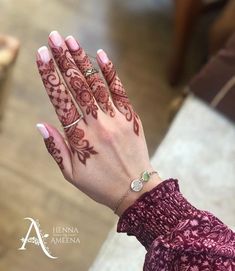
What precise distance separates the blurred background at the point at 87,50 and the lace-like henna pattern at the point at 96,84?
1.11 ft

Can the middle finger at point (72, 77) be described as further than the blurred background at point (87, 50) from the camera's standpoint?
No

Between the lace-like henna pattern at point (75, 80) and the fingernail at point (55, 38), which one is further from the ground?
the fingernail at point (55, 38)

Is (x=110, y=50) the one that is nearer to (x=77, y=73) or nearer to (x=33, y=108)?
(x=33, y=108)

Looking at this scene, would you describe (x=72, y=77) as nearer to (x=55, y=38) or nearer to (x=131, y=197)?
(x=55, y=38)

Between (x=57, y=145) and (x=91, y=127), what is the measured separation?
0.05 metres

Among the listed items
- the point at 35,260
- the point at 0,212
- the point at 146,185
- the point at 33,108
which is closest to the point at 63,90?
the point at 146,185

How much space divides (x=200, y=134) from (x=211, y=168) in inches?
3.2

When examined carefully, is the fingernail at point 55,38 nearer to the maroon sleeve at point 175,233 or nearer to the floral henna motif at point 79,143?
the floral henna motif at point 79,143

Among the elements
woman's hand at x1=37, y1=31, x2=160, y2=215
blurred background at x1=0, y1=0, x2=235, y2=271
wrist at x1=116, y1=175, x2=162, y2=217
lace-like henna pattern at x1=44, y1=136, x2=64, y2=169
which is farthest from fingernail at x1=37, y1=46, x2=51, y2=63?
blurred background at x1=0, y1=0, x2=235, y2=271

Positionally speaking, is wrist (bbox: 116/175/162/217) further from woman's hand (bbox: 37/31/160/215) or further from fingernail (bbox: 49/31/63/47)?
fingernail (bbox: 49/31/63/47)

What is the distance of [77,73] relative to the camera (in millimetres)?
848

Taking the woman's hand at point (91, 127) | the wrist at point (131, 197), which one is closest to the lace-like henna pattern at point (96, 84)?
the woman's hand at point (91, 127)

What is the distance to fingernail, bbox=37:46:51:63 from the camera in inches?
32.0

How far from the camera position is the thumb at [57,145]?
83 centimetres
